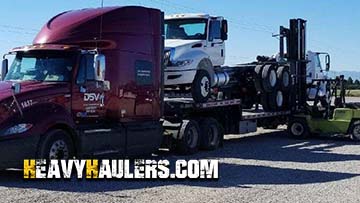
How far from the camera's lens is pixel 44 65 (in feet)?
37.6

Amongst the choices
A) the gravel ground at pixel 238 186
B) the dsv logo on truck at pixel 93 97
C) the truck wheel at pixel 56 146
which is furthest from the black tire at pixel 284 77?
the truck wheel at pixel 56 146

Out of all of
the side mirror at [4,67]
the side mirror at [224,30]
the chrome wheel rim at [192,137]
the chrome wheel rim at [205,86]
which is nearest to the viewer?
A: the side mirror at [4,67]

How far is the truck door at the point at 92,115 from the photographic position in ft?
37.5

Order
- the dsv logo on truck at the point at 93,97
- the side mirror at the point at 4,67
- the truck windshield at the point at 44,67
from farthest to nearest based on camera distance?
the side mirror at the point at 4,67, the dsv logo on truck at the point at 93,97, the truck windshield at the point at 44,67

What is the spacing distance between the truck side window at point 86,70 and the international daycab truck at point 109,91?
0.02m

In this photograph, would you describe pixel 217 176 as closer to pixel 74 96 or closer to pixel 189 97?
pixel 74 96

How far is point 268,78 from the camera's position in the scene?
65.5 ft

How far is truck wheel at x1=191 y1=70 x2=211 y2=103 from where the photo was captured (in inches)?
622

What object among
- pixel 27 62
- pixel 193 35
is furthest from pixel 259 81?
pixel 27 62

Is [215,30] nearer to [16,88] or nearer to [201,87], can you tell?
[201,87]

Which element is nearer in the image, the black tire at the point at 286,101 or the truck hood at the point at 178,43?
the truck hood at the point at 178,43

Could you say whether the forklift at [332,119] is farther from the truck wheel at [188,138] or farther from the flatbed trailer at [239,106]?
the truck wheel at [188,138]

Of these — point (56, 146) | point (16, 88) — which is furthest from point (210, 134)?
point (16, 88)

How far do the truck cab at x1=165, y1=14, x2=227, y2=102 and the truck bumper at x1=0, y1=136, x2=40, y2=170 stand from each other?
18.9 ft
